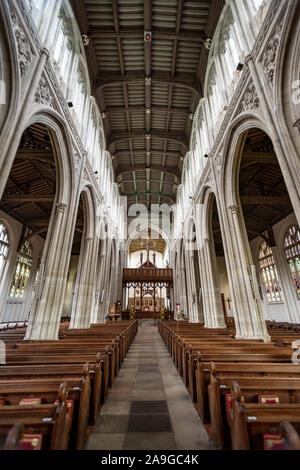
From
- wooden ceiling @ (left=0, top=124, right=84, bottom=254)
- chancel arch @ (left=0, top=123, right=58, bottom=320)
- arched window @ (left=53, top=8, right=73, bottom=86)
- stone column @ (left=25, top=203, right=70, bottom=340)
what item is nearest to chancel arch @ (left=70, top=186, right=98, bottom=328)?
wooden ceiling @ (left=0, top=124, right=84, bottom=254)

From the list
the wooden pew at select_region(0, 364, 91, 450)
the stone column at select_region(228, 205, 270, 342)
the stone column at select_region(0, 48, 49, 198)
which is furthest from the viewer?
the stone column at select_region(228, 205, 270, 342)

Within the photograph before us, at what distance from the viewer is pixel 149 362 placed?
538 cm

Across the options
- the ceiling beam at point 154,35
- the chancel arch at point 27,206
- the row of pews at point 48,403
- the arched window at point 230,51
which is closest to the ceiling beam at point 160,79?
the ceiling beam at point 154,35

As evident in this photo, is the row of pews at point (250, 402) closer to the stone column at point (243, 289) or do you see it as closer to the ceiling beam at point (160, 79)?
the stone column at point (243, 289)

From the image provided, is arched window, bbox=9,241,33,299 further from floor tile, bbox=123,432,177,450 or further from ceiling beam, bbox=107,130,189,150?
floor tile, bbox=123,432,177,450

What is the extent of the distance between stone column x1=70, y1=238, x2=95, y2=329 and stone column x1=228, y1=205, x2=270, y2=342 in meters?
6.11

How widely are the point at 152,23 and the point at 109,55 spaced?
8.41ft

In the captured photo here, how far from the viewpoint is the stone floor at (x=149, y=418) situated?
2023 mm

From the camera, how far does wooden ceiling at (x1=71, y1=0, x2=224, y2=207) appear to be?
9172 mm

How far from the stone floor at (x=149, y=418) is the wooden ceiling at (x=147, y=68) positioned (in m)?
13.0

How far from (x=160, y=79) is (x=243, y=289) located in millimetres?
11880

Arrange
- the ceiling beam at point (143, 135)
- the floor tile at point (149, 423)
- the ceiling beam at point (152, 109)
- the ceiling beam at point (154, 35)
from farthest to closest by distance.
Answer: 1. the ceiling beam at point (143, 135)
2. the ceiling beam at point (152, 109)
3. the ceiling beam at point (154, 35)
4. the floor tile at point (149, 423)

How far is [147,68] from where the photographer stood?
36.8 ft
